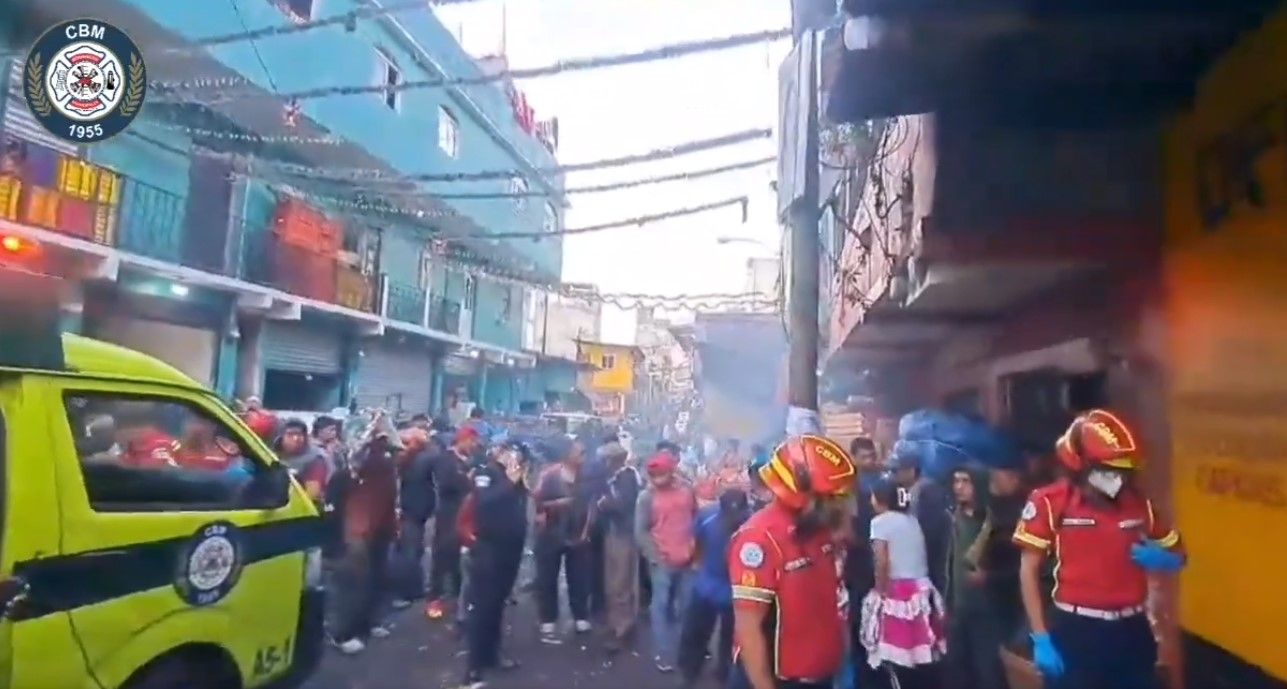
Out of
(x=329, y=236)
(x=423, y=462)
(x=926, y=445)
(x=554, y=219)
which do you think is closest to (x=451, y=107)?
(x=554, y=219)

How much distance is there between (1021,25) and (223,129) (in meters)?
2.97

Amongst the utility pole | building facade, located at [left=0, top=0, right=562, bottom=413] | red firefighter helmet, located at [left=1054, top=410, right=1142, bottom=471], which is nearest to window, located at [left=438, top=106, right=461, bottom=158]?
building facade, located at [left=0, top=0, right=562, bottom=413]

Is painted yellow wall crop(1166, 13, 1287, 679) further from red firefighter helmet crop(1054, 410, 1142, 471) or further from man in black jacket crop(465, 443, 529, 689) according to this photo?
man in black jacket crop(465, 443, 529, 689)

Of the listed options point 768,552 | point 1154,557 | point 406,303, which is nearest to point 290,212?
point 406,303

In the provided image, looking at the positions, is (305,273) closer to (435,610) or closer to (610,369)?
(435,610)

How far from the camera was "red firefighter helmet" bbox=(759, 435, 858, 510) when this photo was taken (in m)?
3.07

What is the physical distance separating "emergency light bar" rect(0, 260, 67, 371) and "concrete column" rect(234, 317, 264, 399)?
743 mm

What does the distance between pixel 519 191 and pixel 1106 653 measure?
3810mm

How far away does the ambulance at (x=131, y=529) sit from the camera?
2.67 meters

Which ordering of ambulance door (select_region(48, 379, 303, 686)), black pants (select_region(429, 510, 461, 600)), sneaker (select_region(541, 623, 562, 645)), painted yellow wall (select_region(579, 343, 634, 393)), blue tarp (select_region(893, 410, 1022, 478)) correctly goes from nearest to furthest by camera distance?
ambulance door (select_region(48, 379, 303, 686))
blue tarp (select_region(893, 410, 1022, 478))
sneaker (select_region(541, 623, 562, 645))
black pants (select_region(429, 510, 461, 600))
painted yellow wall (select_region(579, 343, 634, 393))

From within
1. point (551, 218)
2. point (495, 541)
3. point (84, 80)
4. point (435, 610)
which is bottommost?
point (435, 610)

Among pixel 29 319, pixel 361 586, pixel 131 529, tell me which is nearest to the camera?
pixel 29 319

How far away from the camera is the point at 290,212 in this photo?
388cm

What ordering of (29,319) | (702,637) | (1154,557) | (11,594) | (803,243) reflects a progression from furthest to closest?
(803,243) < (702,637) < (1154,557) < (29,319) < (11,594)
